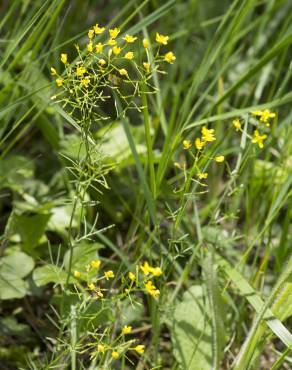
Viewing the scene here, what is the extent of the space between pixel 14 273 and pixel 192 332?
425 millimetres

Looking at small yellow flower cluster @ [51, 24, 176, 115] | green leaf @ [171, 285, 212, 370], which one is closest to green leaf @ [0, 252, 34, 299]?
green leaf @ [171, 285, 212, 370]

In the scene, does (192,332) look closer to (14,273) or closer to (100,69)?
(14,273)

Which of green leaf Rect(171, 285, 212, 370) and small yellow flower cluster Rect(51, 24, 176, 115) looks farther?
green leaf Rect(171, 285, 212, 370)

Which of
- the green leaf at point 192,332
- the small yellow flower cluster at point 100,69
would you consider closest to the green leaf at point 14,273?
the green leaf at point 192,332

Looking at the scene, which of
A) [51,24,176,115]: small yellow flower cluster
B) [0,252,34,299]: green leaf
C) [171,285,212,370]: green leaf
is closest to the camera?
[51,24,176,115]: small yellow flower cluster

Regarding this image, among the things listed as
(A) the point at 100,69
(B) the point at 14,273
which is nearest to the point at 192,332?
(B) the point at 14,273

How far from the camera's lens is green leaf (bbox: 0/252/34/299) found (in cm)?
146

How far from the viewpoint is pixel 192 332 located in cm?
142

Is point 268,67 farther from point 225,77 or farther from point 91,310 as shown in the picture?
point 91,310

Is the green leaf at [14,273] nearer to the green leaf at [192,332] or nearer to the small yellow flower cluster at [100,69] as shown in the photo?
the green leaf at [192,332]

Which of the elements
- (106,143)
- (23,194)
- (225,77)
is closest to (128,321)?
(23,194)

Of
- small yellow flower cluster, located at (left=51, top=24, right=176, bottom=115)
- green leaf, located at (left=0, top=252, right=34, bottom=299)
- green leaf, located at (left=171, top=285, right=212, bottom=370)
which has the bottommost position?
green leaf, located at (left=171, top=285, right=212, bottom=370)

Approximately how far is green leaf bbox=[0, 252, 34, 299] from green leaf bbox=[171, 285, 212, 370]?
0.35 m

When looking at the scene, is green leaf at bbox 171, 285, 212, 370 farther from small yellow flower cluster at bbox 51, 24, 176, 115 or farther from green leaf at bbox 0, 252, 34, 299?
small yellow flower cluster at bbox 51, 24, 176, 115
